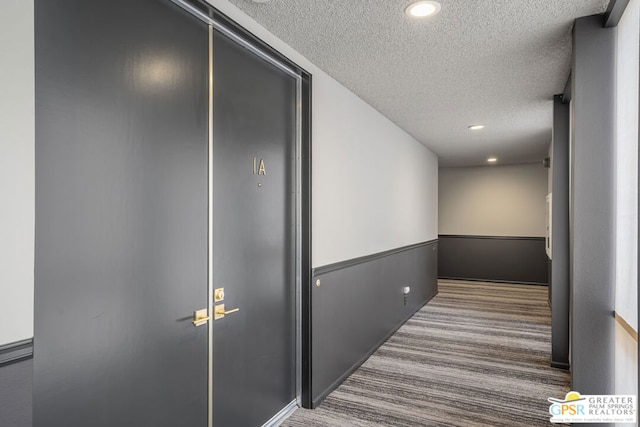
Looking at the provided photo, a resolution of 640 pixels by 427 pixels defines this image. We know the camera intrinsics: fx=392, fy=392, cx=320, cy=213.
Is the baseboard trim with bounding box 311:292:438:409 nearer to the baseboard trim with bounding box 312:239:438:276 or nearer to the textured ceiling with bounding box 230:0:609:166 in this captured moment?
the baseboard trim with bounding box 312:239:438:276

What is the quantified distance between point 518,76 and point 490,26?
2.91 feet

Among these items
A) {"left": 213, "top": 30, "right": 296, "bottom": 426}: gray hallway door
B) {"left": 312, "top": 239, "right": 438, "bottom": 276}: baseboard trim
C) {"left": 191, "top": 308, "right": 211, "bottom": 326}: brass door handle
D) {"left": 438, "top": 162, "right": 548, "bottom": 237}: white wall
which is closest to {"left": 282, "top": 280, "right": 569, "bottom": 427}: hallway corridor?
{"left": 213, "top": 30, "right": 296, "bottom": 426}: gray hallway door

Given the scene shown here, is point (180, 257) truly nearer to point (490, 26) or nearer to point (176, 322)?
point (176, 322)

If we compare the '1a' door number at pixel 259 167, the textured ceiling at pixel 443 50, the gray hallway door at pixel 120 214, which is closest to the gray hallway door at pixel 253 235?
the '1a' door number at pixel 259 167

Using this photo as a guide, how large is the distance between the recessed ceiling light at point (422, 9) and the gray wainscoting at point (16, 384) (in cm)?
193

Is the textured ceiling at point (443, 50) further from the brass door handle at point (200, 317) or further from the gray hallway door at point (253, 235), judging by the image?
the brass door handle at point (200, 317)

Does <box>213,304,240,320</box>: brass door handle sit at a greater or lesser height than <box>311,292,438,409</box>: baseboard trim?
greater

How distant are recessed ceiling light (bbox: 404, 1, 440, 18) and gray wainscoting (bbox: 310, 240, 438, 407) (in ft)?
5.05

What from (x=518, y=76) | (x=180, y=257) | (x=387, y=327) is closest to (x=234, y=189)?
(x=180, y=257)

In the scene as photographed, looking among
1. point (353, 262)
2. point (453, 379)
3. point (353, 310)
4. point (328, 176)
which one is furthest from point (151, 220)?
point (453, 379)

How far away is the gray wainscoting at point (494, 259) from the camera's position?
6953 mm

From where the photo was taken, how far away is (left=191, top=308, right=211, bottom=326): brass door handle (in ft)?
5.46

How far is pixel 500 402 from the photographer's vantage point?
253 centimetres

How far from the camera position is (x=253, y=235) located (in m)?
2.05
